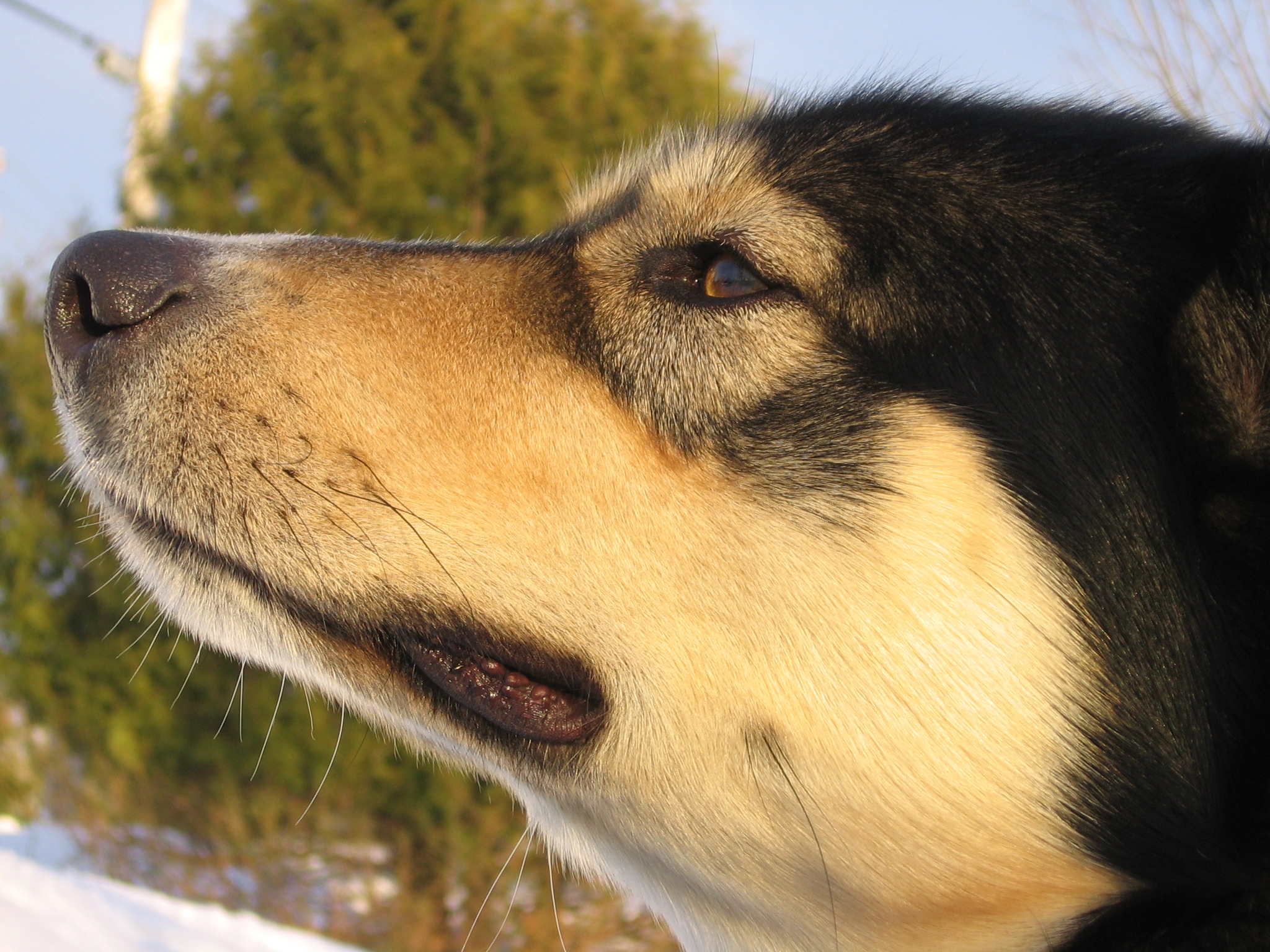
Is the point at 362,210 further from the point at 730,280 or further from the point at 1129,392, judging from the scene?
the point at 1129,392

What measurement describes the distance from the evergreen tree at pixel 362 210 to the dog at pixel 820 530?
3222 mm

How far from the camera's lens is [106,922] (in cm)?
329

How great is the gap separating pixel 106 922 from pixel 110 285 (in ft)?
6.71

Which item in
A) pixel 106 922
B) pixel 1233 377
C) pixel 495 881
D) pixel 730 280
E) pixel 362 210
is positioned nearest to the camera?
pixel 1233 377

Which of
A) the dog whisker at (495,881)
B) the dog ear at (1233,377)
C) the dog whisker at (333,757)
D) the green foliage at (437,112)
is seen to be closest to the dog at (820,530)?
the dog ear at (1233,377)

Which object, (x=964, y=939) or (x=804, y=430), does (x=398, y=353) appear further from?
(x=964, y=939)

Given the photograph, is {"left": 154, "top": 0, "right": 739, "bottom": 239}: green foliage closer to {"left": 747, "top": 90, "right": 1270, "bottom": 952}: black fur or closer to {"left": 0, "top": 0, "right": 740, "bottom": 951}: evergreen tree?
{"left": 0, "top": 0, "right": 740, "bottom": 951}: evergreen tree

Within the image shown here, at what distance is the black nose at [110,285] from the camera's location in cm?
219

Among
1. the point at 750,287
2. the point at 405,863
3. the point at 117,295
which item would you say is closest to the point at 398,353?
the point at 117,295

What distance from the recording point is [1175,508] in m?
2.09

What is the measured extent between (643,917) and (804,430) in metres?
4.31

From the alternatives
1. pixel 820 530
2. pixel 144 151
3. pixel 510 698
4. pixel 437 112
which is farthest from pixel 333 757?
pixel 144 151

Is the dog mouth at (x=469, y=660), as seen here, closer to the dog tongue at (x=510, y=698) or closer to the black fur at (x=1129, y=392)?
the dog tongue at (x=510, y=698)

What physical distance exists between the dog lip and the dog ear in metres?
1.20
